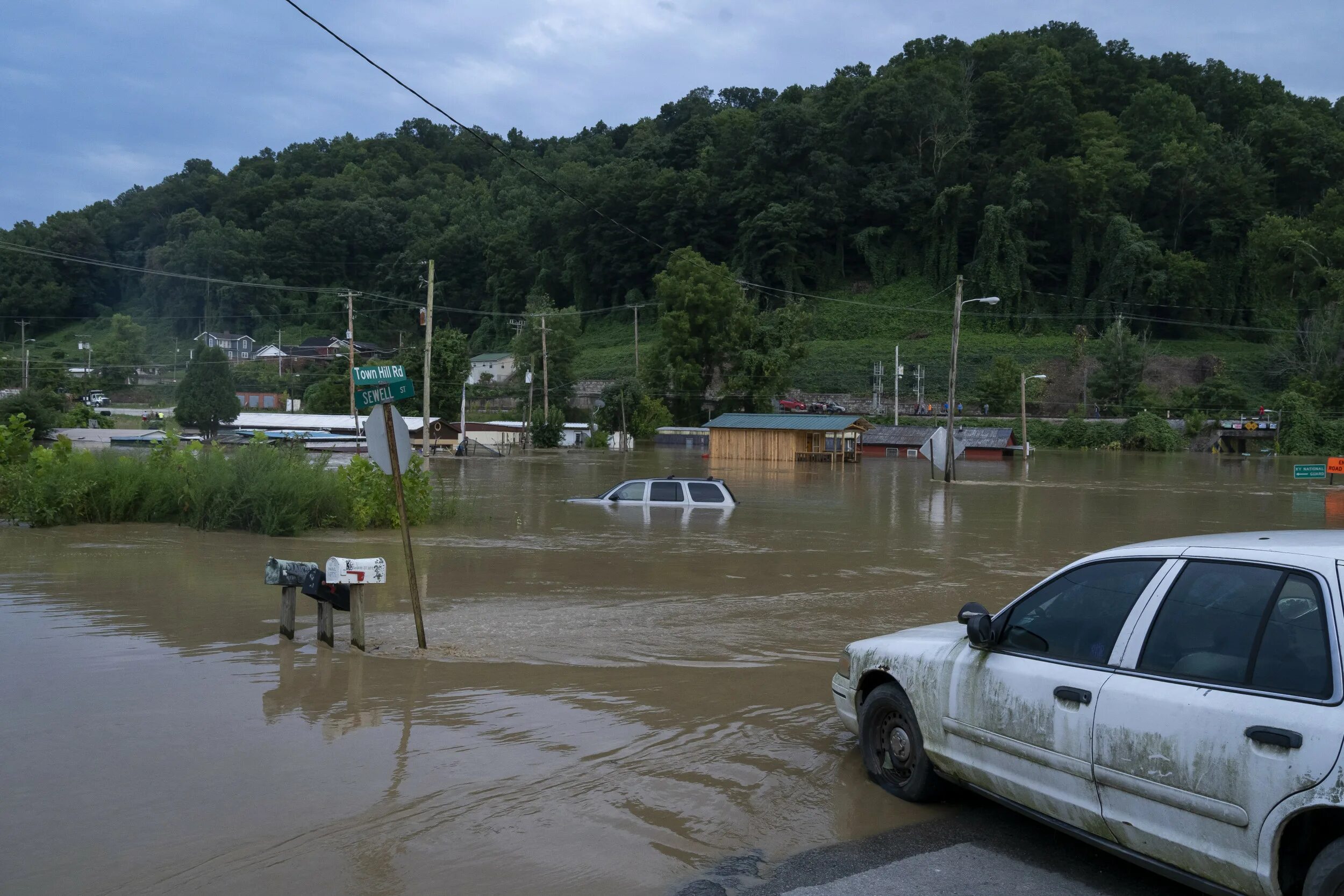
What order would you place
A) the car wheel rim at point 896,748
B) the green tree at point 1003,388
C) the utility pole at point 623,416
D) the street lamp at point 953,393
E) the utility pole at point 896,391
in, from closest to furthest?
the car wheel rim at point 896,748
the street lamp at point 953,393
the utility pole at point 623,416
the utility pole at point 896,391
the green tree at point 1003,388

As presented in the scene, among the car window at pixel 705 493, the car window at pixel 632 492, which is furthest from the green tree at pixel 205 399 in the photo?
the car window at pixel 705 493

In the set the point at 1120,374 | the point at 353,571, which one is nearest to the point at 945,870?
the point at 353,571

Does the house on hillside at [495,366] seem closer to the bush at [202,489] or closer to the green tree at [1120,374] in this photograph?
the green tree at [1120,374]

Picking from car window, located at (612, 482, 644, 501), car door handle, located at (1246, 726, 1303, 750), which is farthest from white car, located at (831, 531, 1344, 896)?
car window, located at (612, 482, 644, 501)

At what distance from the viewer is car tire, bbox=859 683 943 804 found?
19.1 feet

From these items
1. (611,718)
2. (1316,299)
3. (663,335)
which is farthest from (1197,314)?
(611,718)

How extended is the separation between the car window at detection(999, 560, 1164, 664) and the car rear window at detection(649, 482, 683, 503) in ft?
60.6

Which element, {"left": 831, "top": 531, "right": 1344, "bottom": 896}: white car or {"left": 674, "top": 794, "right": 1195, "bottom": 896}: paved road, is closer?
{"left": 831, "top": 531, "right": 1344, "bottom": 896}: white car

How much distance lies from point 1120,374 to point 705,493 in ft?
245

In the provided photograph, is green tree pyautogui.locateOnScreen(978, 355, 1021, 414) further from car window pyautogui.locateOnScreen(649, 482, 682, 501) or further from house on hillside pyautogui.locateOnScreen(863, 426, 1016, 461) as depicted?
car window pyautogui.locateOnScreen(649, 482, 682, 501)

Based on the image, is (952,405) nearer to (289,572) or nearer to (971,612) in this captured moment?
(289,572)

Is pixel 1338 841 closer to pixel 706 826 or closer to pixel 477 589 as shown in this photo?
pixel 706 826

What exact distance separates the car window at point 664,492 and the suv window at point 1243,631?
1935 centimetres

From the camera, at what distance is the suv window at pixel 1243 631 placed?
4.05 m
